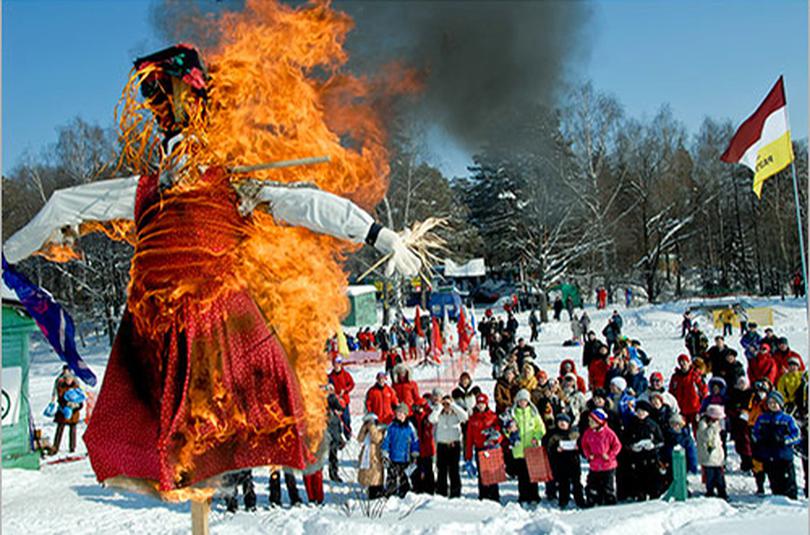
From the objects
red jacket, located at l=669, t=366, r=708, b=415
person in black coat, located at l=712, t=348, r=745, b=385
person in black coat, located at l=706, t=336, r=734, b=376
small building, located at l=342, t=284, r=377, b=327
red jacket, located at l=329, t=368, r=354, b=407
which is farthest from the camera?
small building, located at l=342, t=284, r=377, b=327

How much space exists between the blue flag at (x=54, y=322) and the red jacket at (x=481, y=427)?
224 inches

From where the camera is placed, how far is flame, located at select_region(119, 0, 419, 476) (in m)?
3.20

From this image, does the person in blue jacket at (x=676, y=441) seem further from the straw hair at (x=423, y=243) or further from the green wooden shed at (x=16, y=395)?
the green wooden shed at (x=16, y=395)

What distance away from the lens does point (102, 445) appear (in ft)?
9.71

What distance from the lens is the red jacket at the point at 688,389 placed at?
9984 millimetres

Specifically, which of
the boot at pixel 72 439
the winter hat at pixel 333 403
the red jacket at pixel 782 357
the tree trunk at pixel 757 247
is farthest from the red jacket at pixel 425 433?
the tree trunk at pixel 757 247

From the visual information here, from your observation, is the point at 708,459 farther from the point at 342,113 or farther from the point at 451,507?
the point at 342,113

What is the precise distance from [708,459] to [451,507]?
9.95 ft

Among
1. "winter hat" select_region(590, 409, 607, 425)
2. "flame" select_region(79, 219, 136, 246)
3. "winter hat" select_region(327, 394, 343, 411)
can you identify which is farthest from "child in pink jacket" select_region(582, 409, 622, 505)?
"flame" select_region(79, 219, 136, 246)

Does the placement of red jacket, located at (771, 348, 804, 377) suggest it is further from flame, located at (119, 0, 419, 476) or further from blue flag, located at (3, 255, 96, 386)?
blue flag, located at (3, 255, 96, 386)

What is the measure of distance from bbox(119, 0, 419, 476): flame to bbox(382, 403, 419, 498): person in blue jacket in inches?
219

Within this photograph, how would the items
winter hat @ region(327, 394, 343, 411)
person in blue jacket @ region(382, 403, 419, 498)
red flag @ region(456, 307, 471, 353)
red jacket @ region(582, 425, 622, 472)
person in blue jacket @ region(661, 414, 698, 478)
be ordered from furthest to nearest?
red flag @ region(456, 307, 471, 353), winter hat @ region(327, 394, 343, 411), person in blue jacket @ region(382, 403, 419, 498), person in blue jacket @ region(661, 414, 698, 478), red jacket @ region(582, 425, 622, 472)

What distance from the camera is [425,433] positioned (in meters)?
9.19

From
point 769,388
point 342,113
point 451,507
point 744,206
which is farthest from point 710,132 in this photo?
point 342,113
